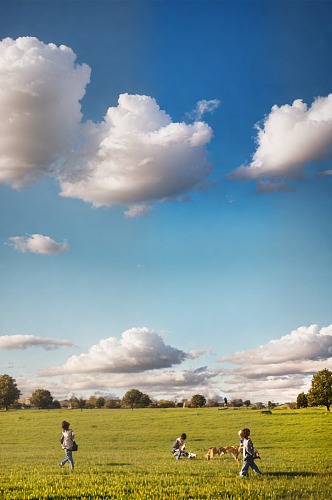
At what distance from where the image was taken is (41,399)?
12588 cm

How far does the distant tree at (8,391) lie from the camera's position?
380 ft

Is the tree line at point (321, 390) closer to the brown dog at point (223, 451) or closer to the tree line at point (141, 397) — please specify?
the tree line at point (141, 397)

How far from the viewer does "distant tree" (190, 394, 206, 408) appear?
129500mm

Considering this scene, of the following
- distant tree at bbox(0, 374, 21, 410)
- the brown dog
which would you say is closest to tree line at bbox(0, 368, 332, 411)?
distant tree at bbox(0, 374, 21, 410)

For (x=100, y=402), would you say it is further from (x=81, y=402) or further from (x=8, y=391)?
(x=8, y=391)

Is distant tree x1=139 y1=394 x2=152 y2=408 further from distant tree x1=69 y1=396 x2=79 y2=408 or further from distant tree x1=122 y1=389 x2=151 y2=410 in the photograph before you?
distant tree x1=69 y1=396 x2=79 y2=408

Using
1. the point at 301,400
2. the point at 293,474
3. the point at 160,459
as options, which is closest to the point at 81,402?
the point at 301,400

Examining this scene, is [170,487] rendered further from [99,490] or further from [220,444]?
[220,444]

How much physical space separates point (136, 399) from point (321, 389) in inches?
2224

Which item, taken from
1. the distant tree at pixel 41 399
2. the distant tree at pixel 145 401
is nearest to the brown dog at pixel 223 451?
the distant tree at pixel 145 401

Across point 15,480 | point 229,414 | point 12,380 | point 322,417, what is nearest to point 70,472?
point 15,480

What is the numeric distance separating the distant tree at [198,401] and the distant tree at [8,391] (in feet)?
184

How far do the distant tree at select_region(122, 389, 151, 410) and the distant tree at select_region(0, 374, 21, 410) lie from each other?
109ft

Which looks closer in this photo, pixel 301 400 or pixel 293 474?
pixel 293 474
